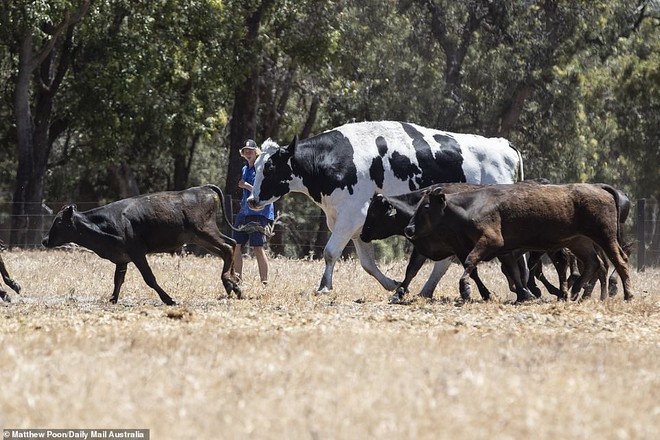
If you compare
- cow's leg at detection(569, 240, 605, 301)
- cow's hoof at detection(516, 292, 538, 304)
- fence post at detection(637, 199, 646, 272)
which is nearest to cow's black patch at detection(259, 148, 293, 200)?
cow's hoof at detection(516, 292, 538, 304)

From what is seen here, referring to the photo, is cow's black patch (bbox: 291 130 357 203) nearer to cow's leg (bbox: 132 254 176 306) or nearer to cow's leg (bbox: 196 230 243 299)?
cow's leg (bbox: 196 230 243 299)

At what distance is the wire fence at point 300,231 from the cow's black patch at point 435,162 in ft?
9.95

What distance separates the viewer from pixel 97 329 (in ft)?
39.2

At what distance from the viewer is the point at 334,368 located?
919 centimetres

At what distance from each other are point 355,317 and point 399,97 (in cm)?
2586

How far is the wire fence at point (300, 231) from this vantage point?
27172 millimetres

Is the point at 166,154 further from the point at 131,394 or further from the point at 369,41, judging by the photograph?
the point at 131,394

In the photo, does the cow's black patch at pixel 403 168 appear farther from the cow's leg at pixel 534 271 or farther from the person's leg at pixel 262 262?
the person's leg at pixel 262 262

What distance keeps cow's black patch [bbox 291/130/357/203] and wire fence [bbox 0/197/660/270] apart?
2.71 m

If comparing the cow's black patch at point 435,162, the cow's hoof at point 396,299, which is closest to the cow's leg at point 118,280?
the cow's hoof at point 396,299

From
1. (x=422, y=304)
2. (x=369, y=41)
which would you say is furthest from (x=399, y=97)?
(x=422, y=304)

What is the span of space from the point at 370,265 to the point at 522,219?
9.36ft

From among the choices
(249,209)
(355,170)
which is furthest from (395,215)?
(249,209)

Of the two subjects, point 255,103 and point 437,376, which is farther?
point 255,103
